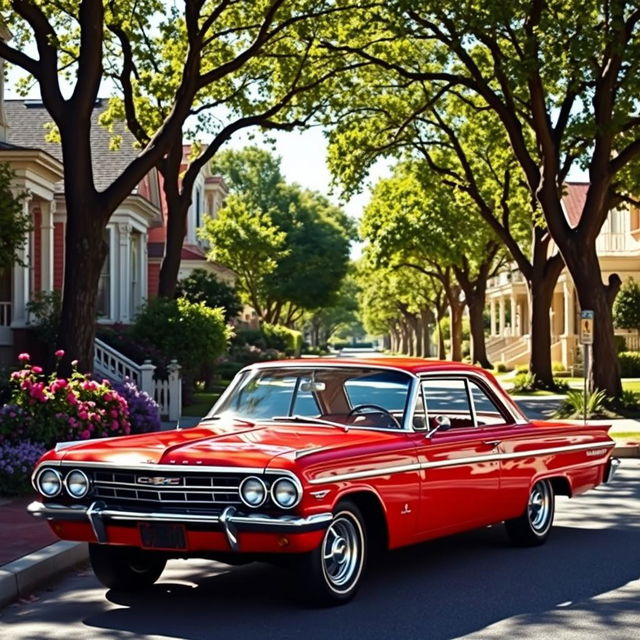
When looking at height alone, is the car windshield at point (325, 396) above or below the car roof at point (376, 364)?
below

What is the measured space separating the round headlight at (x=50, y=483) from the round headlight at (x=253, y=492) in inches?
55.6

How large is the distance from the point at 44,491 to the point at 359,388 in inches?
98.2

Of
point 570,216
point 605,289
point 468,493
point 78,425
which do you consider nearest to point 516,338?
point 570,216

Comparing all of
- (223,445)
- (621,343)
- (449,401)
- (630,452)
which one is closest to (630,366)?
(621,343)

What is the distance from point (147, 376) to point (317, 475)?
1707 centimetres

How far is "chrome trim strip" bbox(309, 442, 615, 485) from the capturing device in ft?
26.0

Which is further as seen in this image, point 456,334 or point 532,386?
point 456,334

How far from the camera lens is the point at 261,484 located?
7.57 m

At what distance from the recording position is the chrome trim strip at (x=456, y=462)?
7.94 metres

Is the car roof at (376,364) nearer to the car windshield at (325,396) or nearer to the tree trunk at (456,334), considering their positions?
the car windshield at (325,396)

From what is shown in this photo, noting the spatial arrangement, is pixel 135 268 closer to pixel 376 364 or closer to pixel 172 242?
pixel 172 242

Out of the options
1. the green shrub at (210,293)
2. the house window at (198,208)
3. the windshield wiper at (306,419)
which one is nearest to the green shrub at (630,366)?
the green shrub at (210,293)

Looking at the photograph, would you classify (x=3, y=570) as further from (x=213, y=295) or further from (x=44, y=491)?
(x=213, y=295)

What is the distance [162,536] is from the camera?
7.78 m
